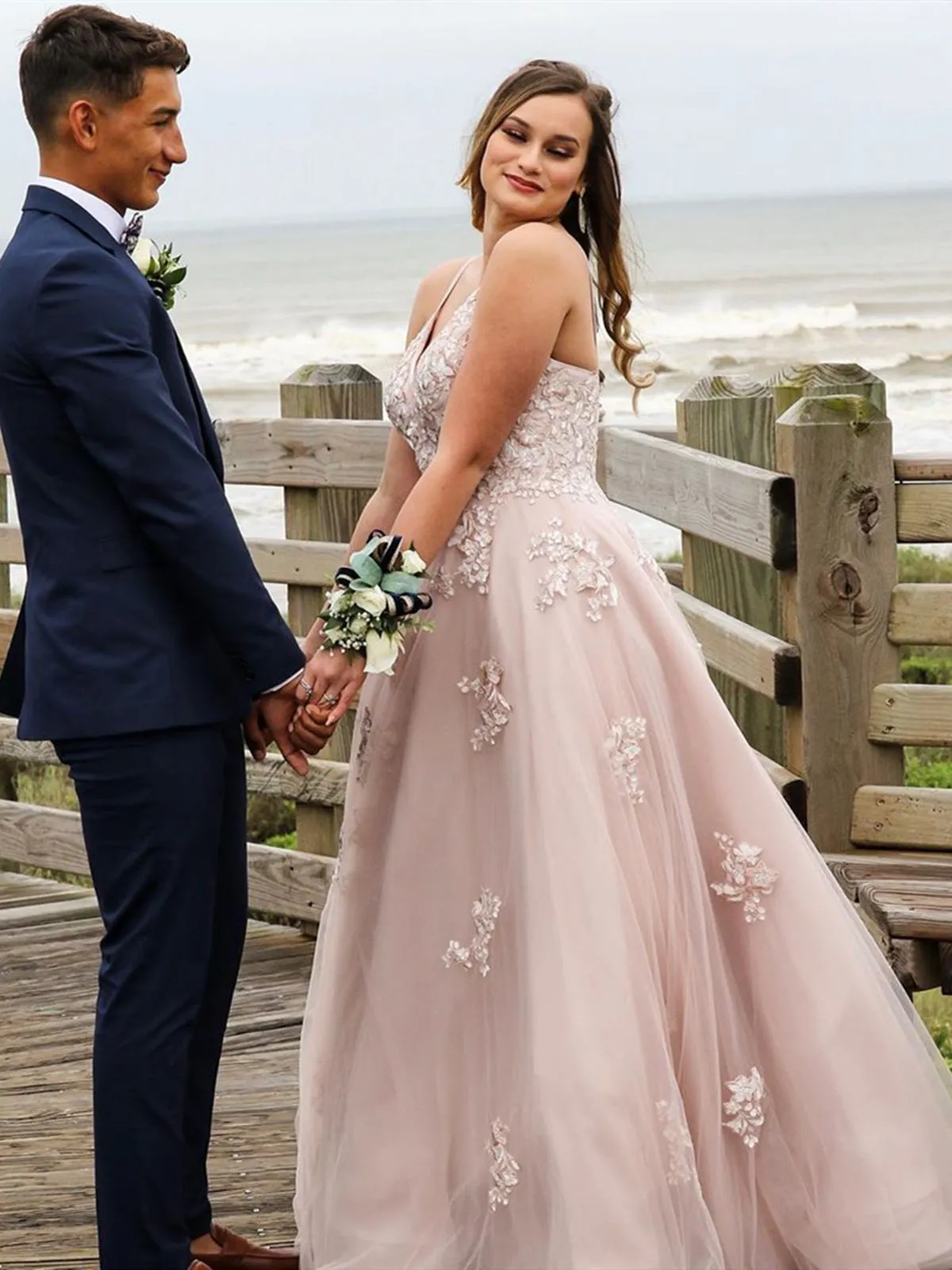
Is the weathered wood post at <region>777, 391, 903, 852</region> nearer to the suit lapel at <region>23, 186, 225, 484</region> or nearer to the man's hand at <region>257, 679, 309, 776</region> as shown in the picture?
the man's hand at <region>257, 679, 309, 776</region>

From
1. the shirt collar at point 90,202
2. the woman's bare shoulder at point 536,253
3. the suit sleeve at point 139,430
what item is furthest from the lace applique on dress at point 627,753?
the shirt collar at point 90,202

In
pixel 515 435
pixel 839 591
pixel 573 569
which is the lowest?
pixel 839 591

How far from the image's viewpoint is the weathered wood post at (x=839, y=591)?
12.7 ft

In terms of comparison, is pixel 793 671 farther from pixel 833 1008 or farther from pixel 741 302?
pixel 741 302

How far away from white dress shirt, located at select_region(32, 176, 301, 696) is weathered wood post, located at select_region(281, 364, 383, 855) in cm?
210

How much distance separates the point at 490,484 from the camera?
119 inches

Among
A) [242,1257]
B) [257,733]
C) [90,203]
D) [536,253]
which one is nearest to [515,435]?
[536,253]

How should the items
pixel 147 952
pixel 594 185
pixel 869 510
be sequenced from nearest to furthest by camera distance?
pixel 147 952 → pixel 594 185 → pixel 869 510

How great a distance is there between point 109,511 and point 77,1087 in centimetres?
194

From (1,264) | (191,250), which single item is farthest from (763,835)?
(191,250)

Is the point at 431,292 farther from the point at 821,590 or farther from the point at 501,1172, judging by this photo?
the point at 501,1172

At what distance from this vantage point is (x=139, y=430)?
2541 mm

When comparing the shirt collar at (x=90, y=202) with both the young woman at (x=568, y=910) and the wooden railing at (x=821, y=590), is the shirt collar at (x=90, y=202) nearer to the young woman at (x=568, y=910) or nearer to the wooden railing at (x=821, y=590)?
the young woman at (x=568, y=910)

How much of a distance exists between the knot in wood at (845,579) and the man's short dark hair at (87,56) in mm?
1975
